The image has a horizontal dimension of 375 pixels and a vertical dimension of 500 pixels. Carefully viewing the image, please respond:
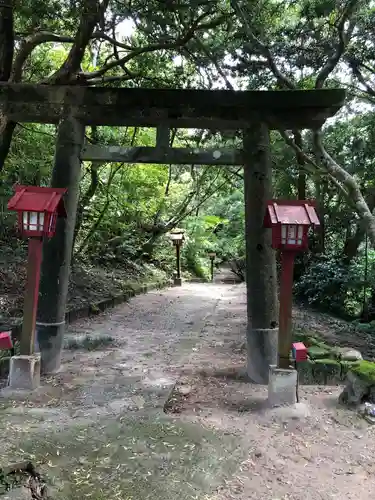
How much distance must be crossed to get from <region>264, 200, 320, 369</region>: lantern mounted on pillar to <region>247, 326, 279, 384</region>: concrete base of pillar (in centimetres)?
68

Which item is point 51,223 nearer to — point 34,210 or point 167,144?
point 34,210

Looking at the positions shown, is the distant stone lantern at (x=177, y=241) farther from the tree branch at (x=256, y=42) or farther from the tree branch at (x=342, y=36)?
the tree branch at (x=342, y=36)

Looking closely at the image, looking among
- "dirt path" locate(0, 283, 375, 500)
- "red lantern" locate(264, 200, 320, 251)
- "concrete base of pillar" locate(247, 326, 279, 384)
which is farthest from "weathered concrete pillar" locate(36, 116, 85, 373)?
"red lantern" locate(264, 200, 320, 251)

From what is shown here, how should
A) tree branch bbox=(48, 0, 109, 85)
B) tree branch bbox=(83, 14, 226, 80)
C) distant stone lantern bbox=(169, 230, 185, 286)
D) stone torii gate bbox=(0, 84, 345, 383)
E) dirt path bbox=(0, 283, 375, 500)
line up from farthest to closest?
1. distant stone lantern bbox=(169, 230, 185, 286)
2. tree branch bbox=(83, 14, 226, 80)
3. tree branch bbox=(48, 0, 109, 85)
4. stone torii gate bbox=(0, 84, 345, 383)
5. dirt path bbox=(0, 283, 375, 500)

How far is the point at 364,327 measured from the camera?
987cm

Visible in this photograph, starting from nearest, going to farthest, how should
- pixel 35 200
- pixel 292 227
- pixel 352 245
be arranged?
1. pixel 292 227
2. pixel 35 200
3. pixel 352 245

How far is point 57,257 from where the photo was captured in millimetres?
5234

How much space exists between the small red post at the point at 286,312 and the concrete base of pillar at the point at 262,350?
68 cm

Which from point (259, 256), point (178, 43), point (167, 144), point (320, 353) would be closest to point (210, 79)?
point (178, 43)

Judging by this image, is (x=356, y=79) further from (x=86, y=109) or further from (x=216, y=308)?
(x=86, y=109)

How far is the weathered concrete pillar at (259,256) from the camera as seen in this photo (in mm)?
5066

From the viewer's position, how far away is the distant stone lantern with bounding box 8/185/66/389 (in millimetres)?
4418

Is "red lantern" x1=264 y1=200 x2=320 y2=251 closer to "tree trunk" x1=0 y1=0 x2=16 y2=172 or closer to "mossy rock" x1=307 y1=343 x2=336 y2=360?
"mossy rock" x1=307 y1=343 x2=336 y2=360

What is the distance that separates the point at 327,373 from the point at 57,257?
357 cm
